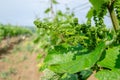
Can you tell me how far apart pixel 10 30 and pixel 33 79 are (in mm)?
23297

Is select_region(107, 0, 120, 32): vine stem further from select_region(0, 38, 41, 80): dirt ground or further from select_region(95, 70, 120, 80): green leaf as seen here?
select_region(0, 38, 41, 80): dirt ground

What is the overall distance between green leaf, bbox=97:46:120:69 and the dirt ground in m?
15.5

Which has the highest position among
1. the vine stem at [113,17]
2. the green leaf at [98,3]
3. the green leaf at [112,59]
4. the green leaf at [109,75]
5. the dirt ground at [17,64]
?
the green leaf at [98,3]

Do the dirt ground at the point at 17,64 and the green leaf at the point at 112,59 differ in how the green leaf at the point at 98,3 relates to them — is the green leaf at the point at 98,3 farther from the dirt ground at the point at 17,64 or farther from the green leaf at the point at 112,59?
the dirt ground at the point at 17,64

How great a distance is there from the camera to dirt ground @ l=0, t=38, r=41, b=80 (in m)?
19.5

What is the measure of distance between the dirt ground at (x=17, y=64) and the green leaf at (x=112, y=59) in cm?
1553

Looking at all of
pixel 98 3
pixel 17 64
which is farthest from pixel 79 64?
pixel 17 64

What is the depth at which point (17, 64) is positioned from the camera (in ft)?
78.3

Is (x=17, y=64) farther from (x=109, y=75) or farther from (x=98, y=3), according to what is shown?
(x=109, y=75)

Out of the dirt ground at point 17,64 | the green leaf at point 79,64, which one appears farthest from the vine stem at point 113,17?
the dirt ground at point 17,64

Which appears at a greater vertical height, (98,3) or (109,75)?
(98,3)

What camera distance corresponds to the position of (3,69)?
2220 centimetres

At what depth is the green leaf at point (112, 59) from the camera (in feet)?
3.92

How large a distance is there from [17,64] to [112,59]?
903 inches
